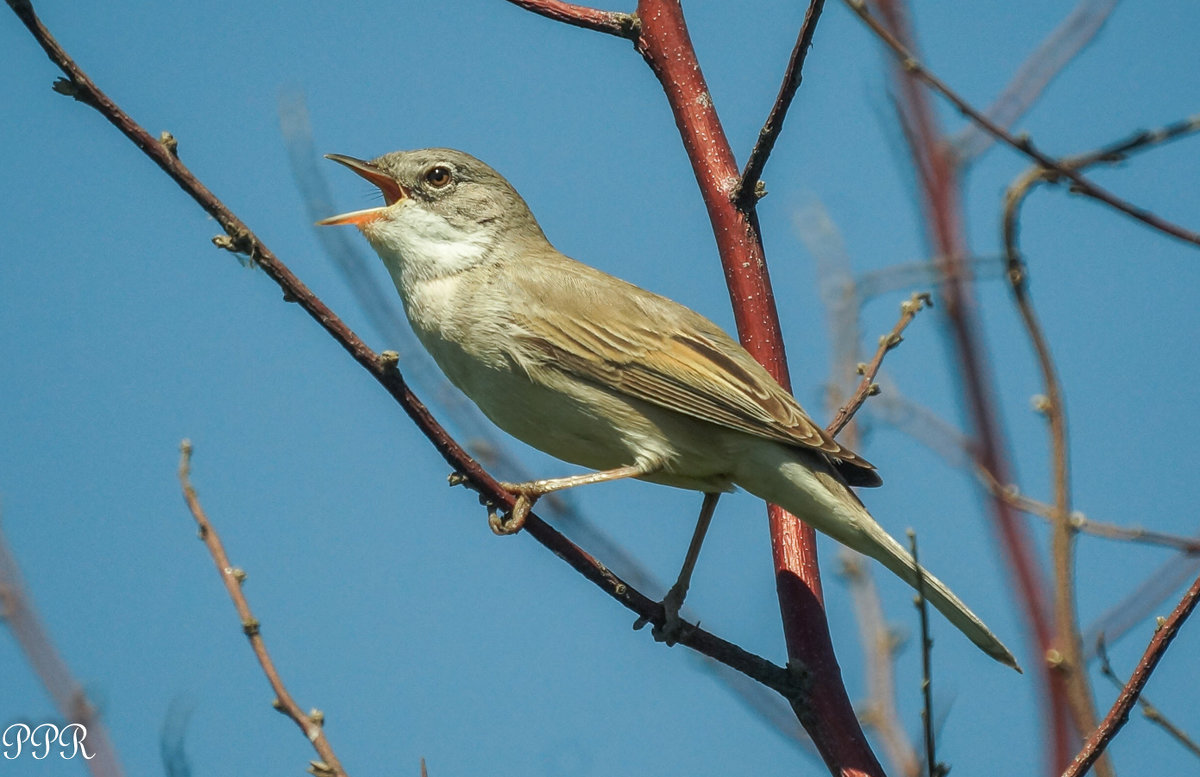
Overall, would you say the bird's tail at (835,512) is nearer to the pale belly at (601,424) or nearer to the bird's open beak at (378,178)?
the pale belly at (601,424)

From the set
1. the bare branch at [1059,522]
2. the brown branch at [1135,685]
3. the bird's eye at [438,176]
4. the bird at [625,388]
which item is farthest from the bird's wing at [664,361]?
the bare branch at [1059,522]

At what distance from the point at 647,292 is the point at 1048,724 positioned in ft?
11.5

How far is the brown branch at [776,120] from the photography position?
13.1ft

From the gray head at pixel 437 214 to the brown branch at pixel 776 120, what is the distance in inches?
50.9

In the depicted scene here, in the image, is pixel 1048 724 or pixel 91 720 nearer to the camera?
pixel 1048 724

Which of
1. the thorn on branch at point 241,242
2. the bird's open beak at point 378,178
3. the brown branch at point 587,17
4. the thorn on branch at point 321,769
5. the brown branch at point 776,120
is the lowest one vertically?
the thorn on branch at point 321,769

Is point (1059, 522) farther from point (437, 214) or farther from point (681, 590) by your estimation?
point (437, 214)

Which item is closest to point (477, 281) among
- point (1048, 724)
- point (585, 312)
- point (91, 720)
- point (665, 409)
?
point (585, 312)

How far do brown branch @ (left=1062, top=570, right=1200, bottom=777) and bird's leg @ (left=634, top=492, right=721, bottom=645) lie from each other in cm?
149

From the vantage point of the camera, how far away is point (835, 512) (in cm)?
446

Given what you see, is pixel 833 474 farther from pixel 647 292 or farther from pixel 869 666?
pixel 647 292

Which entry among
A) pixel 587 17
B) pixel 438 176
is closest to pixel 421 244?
pixel 438 176

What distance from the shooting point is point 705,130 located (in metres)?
4.97

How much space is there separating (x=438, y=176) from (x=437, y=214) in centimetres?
23
